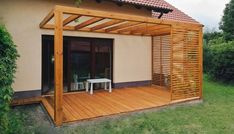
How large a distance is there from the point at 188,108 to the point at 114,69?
4612mm

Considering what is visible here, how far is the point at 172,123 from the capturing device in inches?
254

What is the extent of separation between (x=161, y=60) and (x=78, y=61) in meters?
4.69

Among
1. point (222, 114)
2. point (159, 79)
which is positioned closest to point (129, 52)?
point (159, 79)

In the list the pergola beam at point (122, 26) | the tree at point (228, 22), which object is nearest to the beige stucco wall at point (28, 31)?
the pergola beam at point (122, 26)

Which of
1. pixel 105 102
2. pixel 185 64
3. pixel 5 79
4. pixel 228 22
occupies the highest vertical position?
pixel 228 22

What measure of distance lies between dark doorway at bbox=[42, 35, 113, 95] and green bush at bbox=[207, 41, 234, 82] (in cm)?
734

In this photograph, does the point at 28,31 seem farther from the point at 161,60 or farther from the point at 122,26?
the point at 161,60

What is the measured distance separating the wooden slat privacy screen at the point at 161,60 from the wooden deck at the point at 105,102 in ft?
4.17

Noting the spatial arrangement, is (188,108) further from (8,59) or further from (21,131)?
(8,59)

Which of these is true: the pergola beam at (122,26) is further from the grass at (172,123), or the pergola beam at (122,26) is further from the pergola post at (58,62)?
the grass at (172,123)

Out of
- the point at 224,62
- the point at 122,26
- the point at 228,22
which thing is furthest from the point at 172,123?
the point at 228,22

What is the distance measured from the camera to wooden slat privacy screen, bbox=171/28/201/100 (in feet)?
28.3

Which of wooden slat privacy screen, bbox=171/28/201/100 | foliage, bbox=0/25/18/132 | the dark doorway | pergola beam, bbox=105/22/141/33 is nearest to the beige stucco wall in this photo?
the dark doorway

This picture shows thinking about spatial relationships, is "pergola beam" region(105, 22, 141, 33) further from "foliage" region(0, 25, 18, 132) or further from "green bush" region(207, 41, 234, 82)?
"green bush" region(207, 41, 234, 82)
